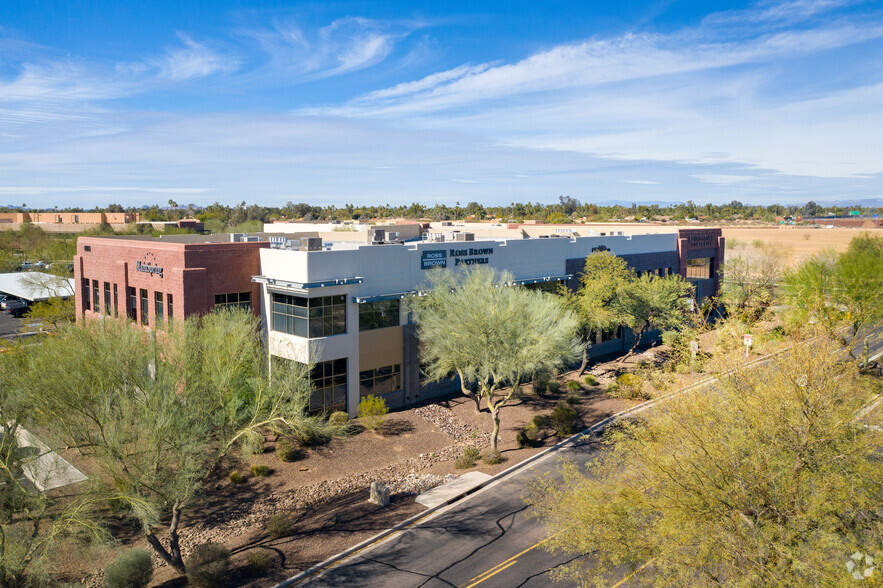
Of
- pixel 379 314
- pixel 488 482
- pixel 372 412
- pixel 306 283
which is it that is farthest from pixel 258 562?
pixel 379 314

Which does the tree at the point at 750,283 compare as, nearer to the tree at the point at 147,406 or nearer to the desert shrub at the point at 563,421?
the desert shrub at the point at 563,421

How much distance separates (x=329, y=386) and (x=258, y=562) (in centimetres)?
1433

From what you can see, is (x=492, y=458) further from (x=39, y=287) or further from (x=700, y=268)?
(x=39, y=287)

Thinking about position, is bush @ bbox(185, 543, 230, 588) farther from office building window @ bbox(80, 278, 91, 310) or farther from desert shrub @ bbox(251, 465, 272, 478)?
office building window @ bbox(80, 278, 91, 310)

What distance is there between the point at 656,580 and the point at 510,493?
12920 mm

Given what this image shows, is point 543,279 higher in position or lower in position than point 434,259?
lower

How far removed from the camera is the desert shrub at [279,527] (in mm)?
21594

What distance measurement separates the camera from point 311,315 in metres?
32.2

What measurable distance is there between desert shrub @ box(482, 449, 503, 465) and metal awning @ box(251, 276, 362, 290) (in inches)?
472

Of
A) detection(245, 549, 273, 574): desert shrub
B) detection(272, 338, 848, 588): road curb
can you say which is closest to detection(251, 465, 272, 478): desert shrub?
detection(245, 549, 273, 574): desert shrub

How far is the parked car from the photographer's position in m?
67.4

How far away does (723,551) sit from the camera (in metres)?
12.0

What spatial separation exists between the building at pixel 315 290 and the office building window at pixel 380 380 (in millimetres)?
61

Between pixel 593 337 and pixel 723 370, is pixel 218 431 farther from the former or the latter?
pixel 593 337
